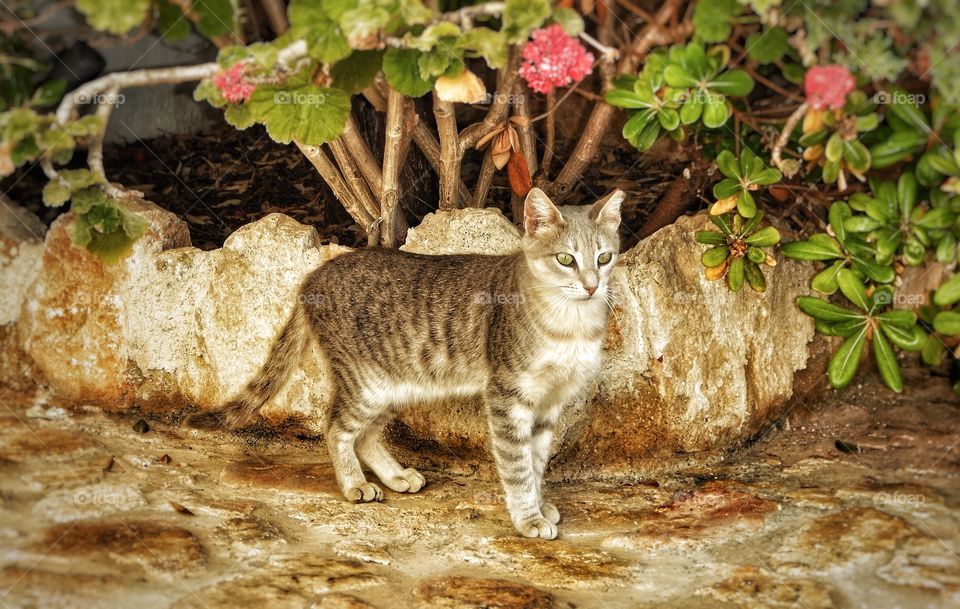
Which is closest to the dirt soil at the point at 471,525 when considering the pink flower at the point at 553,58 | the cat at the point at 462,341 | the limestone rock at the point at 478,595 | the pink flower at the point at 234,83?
the limestone rock at the point at 478,595

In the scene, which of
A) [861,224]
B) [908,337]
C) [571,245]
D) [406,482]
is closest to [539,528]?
[406,482]

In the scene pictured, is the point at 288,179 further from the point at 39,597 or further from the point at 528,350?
the point at 39,597

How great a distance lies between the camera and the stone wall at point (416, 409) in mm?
4773

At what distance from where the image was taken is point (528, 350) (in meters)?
4.43

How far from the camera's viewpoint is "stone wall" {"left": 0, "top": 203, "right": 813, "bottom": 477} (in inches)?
188

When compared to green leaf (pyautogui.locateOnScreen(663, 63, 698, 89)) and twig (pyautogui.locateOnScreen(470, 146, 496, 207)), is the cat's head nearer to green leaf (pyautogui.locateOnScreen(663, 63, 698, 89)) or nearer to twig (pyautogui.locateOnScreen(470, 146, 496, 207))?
green leaf (pyautogui.locateOnScreen(663, 63, 698, 89))

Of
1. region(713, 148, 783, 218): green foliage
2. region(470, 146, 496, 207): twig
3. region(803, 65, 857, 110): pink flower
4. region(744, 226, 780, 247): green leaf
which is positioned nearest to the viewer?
region(803, 65, 857, 110): pink flower

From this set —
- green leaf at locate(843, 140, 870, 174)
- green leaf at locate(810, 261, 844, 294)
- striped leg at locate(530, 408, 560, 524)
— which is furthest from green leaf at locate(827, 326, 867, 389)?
striped leg at locate(530, 408, 560, 524)

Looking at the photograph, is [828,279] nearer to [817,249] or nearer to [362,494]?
[817,249]

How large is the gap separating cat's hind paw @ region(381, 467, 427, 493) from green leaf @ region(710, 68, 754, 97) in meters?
2.41

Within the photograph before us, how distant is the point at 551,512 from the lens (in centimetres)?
444

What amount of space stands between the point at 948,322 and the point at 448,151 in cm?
252

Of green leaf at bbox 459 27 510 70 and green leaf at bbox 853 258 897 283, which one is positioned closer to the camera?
green leaf at bbox 459 27 510 70

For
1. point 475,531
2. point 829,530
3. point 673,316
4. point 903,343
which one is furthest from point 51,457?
point 903,343
